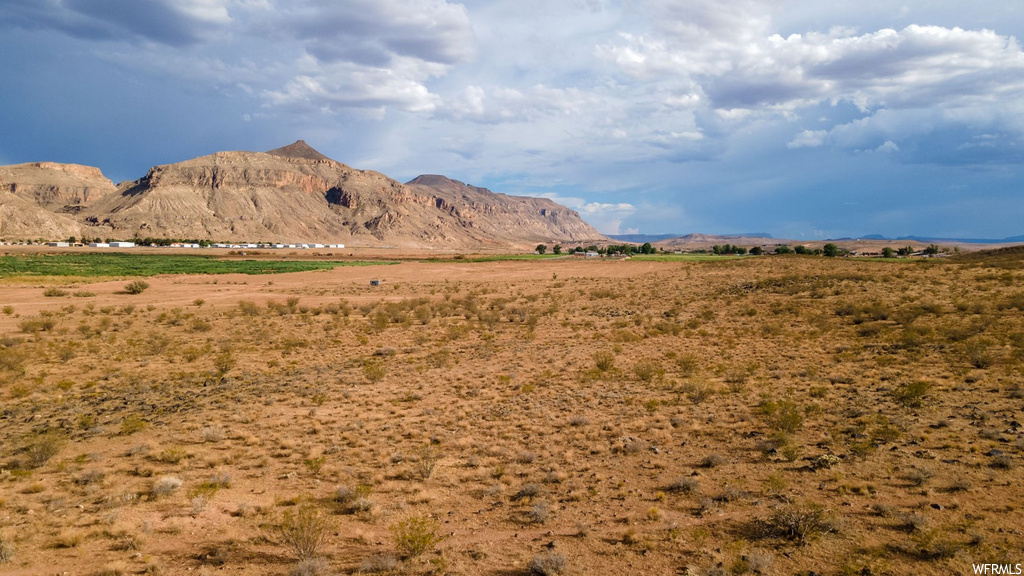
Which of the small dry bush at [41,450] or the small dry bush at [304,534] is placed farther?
the small dry bush at [41,450]

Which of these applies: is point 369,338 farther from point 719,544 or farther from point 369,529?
point 719,544

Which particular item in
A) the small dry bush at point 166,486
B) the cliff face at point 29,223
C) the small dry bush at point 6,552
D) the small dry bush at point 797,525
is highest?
the cliff face at point 29,223

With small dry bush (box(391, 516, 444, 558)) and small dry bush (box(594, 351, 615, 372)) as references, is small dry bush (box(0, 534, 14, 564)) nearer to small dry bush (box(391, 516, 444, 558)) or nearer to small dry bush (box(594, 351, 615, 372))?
small dry bush (box(391, 516, 444, 558))

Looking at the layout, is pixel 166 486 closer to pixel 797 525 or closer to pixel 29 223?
pixel 797 525

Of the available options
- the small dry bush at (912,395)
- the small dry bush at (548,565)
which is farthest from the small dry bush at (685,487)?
the small dry bush at (912,395)

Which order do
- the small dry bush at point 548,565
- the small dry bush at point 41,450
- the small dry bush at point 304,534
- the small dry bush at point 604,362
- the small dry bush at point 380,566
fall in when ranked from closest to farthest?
the small dry bush at point 548,565 < the small dry bush at point 380,566 < the small dry bush at point 304,534 < the small dry bush at point 41,450 < the small dry bush at point 604,362

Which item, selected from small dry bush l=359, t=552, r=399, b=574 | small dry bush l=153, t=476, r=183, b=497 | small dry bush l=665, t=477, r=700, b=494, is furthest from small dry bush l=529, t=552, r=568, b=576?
small dry bush l=153, t=476, r=183, b=497

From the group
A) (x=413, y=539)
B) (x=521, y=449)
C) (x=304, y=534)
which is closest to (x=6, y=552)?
(x=304, y=534)

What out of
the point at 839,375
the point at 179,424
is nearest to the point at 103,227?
the point at 179,424

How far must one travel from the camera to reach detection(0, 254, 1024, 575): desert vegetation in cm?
680

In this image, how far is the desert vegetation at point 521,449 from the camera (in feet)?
22.3

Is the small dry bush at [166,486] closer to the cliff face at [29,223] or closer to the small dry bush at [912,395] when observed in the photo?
the small dry bush at [912,395]

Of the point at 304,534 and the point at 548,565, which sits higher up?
the point at 304,534

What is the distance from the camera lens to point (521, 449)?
1071 centimetres
